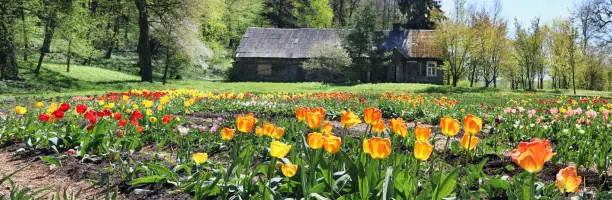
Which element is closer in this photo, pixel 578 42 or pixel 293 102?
pixel 293 102

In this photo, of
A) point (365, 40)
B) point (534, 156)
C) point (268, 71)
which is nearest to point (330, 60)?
point (365, 40)

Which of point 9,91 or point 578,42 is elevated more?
point 578,42

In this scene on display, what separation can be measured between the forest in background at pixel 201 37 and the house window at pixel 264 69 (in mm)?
4619

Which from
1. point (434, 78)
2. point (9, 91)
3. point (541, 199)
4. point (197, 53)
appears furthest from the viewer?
point (434, 78)

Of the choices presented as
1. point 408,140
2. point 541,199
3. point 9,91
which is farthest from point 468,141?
point 9,91

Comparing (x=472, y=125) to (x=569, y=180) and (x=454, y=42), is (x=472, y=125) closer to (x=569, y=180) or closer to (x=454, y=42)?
(x=569, y=180)

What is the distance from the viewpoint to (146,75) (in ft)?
92.3

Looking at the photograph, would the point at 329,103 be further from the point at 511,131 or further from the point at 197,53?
the point at 197,53

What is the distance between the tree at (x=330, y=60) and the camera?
3441 centimetres

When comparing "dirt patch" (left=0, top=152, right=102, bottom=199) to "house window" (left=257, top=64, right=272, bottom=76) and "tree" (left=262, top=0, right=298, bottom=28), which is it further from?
"tree" (left=262, top=0, right=298, bottom=28)

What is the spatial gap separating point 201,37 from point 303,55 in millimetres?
9709

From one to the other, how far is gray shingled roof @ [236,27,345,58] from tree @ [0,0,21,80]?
70.2 feet

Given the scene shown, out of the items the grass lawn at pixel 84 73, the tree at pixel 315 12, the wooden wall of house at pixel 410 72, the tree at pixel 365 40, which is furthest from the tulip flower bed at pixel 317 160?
the tree at pixel 315 12

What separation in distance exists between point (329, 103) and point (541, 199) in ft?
31.4
